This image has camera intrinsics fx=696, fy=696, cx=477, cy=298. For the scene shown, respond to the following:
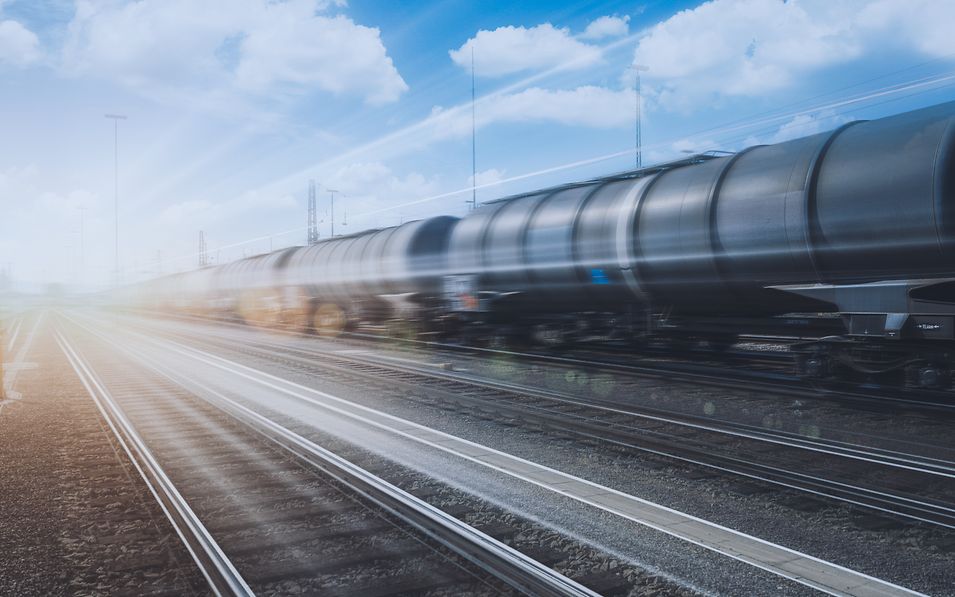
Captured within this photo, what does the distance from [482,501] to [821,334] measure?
24.8 feet

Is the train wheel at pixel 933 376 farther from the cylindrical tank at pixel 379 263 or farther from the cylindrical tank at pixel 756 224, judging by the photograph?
the cylindrical tank at pixel 379 263

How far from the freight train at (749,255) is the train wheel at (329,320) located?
29.0 feet

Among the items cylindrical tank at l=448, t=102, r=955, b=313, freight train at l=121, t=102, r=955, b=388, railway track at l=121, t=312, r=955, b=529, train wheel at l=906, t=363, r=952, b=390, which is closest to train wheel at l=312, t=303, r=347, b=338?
freight train at l=121, t=102, r=955, b=388

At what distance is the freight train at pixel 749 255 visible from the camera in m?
8.88

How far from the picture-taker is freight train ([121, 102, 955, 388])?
8883 mm

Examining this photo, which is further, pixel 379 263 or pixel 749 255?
pixel 379 263

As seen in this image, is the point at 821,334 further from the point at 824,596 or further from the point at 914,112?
the point at 824,596

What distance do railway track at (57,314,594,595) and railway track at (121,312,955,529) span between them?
2810 millimetres

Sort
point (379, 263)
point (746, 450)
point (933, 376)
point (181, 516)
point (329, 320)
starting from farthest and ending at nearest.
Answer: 1. point (329, 320)
2. point (379, 263)
3. point (933, 376)
4. point (746, 450)
5. point (181, 516)

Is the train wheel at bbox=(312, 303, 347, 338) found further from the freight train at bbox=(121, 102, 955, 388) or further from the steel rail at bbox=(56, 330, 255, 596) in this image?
the steel rail at bbox=(56, 330, 255, 596)

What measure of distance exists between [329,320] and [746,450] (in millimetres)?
24161

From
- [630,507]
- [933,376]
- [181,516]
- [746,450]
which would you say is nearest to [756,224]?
[933,376]

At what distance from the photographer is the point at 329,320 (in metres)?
29.5

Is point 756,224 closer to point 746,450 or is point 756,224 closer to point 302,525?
point 746,450
